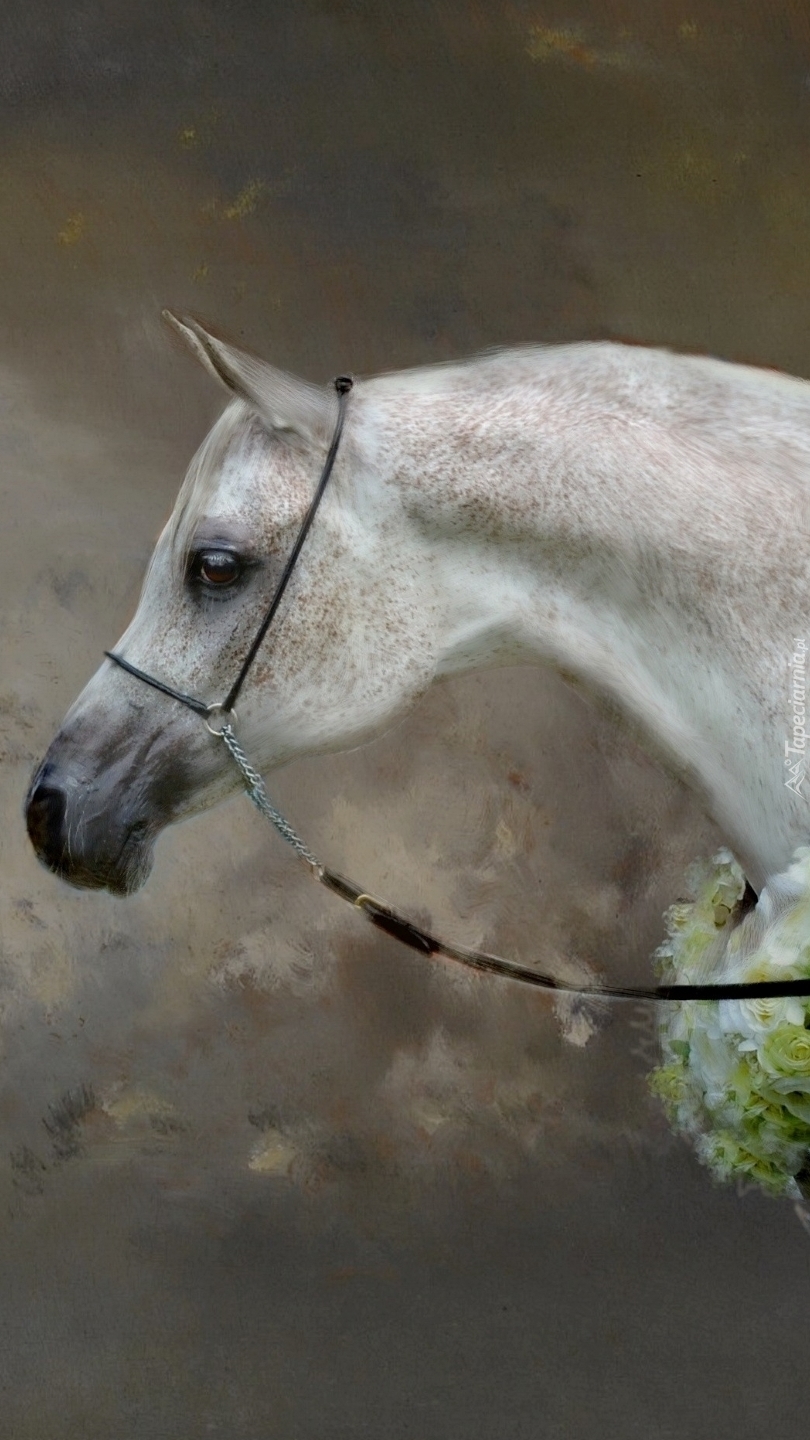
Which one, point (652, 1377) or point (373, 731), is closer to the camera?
point (373, 731)

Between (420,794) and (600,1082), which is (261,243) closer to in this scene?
(420,794)

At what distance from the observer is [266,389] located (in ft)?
2.46

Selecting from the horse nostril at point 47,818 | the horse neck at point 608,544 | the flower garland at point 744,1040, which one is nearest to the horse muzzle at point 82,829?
the horse nostril at point 47,818

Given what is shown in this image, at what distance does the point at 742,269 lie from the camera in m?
1.75

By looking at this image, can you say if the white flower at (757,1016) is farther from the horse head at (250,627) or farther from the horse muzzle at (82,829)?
the horse muzzle at (82,829)

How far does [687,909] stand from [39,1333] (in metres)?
1.35

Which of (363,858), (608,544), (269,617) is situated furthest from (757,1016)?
(363,858)

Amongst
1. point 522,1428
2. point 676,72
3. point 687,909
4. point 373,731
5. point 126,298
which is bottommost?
Result: point 522,1428

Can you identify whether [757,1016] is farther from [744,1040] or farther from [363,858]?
[363,858]

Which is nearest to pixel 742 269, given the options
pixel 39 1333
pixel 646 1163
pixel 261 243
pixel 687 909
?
pixel 261 243

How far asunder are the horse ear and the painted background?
1.11 metres

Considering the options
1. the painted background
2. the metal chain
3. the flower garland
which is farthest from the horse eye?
the painted background

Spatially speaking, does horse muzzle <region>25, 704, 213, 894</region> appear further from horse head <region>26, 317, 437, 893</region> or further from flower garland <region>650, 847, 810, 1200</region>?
flower garland <region>650, 847, 810, 1200</region>

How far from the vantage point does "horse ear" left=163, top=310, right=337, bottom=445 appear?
2.39ft
